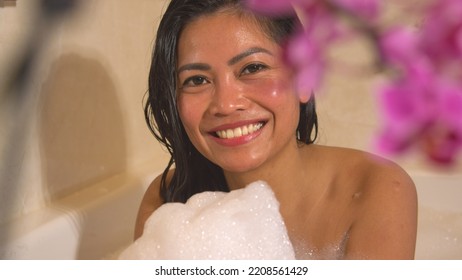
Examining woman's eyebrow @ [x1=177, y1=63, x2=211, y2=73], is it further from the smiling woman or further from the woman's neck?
the woman's neck

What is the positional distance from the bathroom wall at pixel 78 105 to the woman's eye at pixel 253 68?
0.57ft

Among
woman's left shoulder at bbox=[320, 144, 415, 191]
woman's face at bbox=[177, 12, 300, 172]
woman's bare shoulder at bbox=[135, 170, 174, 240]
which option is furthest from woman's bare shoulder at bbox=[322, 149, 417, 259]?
woman's bare shoulder at bbox=[135, 170, 174, 240]

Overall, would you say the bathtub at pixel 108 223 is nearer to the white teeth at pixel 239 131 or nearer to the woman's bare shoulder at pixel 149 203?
the woman's bare shoulder at pixel 149 203

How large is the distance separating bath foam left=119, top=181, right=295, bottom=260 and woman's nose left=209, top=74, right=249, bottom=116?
13cm

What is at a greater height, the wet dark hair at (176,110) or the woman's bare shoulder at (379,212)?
the wet dark hair at (176,110)

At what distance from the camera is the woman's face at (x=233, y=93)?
0.64 meters

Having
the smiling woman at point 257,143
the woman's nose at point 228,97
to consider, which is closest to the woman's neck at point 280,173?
the smiling woman at point 257,143

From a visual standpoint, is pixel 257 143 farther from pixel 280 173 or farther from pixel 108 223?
pixel 108 223

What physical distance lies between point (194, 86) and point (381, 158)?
24 centimetres

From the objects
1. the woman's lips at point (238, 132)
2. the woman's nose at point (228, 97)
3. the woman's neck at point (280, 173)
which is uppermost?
the woman's nose at point (228, 97)

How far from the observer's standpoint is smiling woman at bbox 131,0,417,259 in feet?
2.14

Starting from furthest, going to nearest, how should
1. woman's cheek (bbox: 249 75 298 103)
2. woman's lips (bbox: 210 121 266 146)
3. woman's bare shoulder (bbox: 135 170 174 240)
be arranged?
woman's bare shoulder (bbox: 135 170 174 240) → woman's lips (bbox: 210 121 266 146) → woman's cheek (bbox: 249 75 298 103)

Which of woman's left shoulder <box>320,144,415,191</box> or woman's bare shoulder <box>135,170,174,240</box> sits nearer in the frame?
woman's left shoulder <box>320,144,415,191</box>
